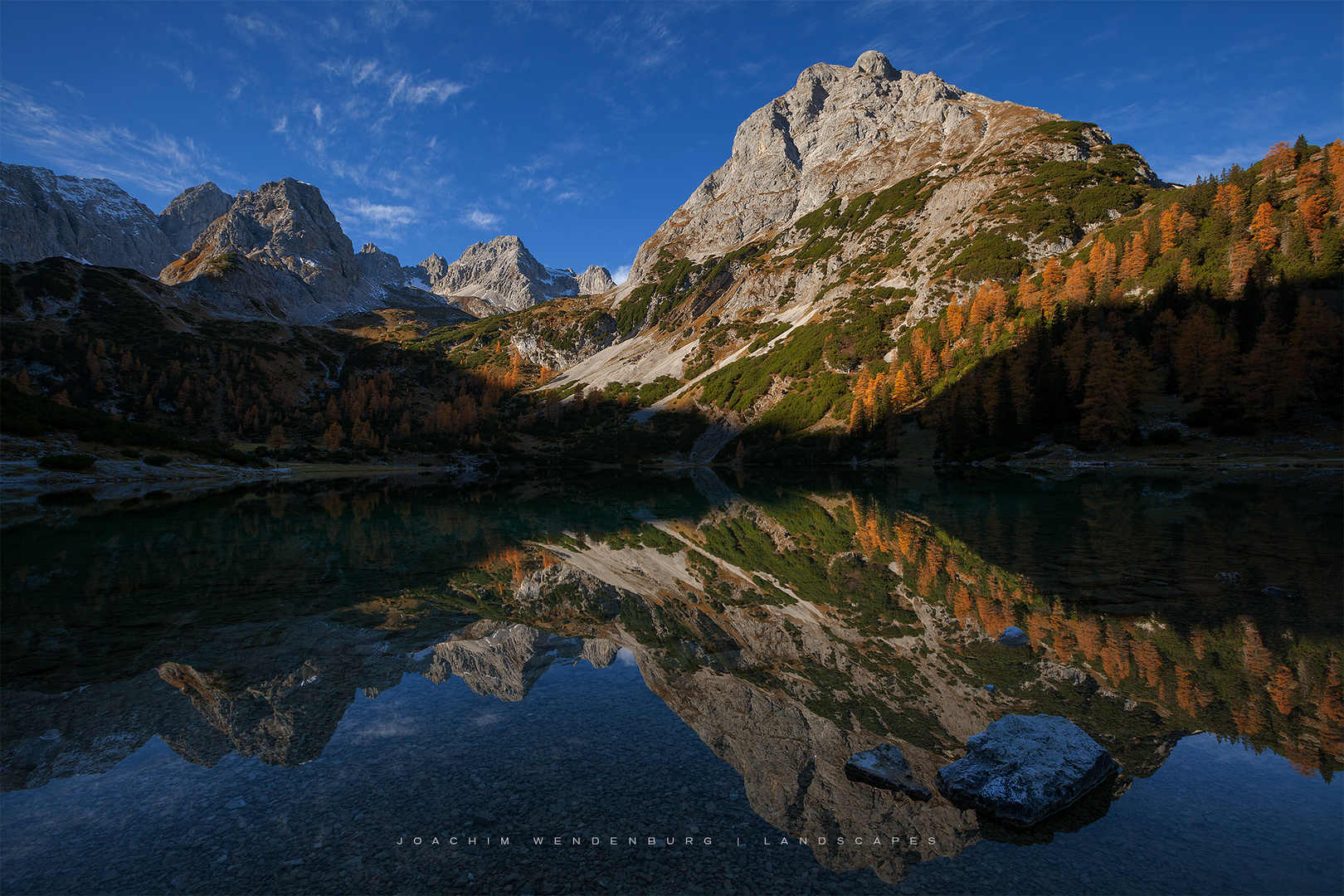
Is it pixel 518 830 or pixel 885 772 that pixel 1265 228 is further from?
pixel 518 830

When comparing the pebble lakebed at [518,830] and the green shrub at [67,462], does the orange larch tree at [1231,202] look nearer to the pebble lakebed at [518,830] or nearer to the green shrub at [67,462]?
the pebble lakebed at [518,830]

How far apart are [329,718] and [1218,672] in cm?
1593

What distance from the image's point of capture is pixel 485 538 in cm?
2983

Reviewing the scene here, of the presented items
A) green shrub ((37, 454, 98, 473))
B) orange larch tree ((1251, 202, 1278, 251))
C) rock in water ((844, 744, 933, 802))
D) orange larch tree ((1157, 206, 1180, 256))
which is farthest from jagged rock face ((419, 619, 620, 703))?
orange larch tree ((1157, 206, 1180, 256))

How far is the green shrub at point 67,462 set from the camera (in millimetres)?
62062

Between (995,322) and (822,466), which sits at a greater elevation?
(995,322)

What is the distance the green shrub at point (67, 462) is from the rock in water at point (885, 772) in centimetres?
9180

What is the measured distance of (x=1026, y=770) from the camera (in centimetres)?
673

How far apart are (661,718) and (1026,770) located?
5.46 m

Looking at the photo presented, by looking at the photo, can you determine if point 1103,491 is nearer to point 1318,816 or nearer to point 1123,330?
point 1318,816

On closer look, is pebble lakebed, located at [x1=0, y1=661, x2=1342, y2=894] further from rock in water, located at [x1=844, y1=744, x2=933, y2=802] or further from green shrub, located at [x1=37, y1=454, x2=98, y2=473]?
green shrub, located at [x1=37, y1=454, x2=98, y2=473]

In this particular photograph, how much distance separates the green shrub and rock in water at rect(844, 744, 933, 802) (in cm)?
9180

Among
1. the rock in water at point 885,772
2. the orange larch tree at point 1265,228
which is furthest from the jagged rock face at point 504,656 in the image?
the orange larch tree at point 1265,228

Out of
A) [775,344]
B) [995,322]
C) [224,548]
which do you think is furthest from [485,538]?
[775,344]
